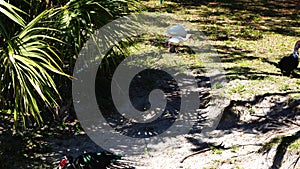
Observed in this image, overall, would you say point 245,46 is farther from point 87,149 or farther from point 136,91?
point 87,149

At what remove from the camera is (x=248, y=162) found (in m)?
4.66

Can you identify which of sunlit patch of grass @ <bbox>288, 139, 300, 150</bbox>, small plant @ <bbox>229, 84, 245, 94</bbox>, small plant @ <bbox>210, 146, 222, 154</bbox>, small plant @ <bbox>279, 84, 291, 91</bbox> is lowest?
small plant @ <bbox>210, 146, 222, 154</bbox>

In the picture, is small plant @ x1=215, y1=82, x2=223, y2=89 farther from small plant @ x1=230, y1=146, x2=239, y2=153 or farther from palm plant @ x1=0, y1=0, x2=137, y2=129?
palm plant @ x1=0, y1=0, x2=137, y2=129

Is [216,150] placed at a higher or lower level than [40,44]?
lower

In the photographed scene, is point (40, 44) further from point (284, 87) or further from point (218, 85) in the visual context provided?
point (284, 87)

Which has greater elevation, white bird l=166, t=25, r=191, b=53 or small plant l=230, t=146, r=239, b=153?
white bird l=166, t=25, r=191, b=53

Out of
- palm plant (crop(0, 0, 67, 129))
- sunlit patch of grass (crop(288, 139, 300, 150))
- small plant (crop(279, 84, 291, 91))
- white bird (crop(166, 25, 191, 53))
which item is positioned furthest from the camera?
white bird (crop(166, 25, 191, 53))

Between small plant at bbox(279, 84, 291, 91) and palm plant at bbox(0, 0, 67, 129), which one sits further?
small plant at bbox(279, 84, 291, 91)

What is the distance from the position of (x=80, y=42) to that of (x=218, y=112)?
6.59 ft

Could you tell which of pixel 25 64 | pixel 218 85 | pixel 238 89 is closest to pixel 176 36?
pixel 218 85

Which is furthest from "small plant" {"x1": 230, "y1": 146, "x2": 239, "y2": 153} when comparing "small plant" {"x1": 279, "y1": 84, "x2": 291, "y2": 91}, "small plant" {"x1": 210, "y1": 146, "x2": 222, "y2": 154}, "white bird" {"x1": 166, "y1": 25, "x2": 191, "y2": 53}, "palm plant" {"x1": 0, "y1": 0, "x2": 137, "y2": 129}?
"white bird" {"x1": 166, "y1": 25, "x2": 191, "y2": 53}

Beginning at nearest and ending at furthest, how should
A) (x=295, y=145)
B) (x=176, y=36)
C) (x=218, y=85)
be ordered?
1. (x=295, y=145)
2. (x=218, y=85)
3. (x=176, y=36)

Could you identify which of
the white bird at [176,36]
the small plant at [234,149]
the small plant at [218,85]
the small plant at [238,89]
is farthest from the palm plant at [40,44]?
the white bird at [176,36]

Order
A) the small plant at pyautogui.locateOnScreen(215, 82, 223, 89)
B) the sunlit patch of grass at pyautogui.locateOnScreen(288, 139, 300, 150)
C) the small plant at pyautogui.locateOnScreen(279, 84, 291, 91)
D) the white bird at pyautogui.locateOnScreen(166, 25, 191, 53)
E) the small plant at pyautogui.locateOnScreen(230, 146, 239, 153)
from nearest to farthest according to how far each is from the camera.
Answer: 1. the sunlit patch of grass at pyautogui.locateOnScreen(288, 139, 300, 150)
2. the small plant at pyautogui.locateOnScreen(230, 146, 239, 153)
3. the small plant at pyautogui.locateOnScreen(279, 84, 291, 91)
4. the small plant at pyautogui.locateOnScreen(215, 82, 223, 89)
5. the white bird at pyautogui.locateOnScreen(166, 25, 191, 53)
